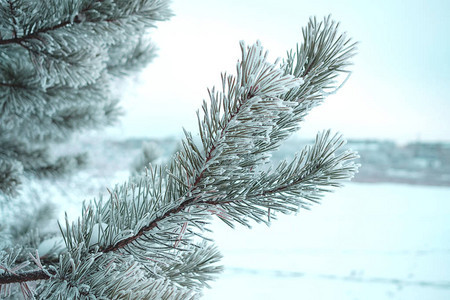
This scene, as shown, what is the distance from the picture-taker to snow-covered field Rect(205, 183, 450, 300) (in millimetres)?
5617

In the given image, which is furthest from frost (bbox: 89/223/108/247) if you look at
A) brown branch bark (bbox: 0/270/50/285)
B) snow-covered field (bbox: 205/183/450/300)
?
snow-covered field (bbox: 205/183/450/300)

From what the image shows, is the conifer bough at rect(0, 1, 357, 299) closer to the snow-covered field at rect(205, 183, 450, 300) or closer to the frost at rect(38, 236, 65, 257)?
the frost at rect(38, 236, 65, 257)

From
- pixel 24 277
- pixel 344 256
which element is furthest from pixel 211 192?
pixel 344 256

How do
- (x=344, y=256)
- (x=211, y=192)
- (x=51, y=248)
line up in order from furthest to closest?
(x=344, y=256), (x=51, y=248), (x=211, y=192)

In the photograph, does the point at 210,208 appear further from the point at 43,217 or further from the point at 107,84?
the point at 43,217

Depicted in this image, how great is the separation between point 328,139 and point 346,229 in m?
10.1

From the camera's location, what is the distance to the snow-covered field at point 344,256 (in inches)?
221

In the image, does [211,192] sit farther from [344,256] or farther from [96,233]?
[344,256]

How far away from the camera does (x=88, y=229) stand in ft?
1.93

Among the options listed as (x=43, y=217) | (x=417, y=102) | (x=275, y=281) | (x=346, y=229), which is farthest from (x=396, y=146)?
(x=43, y=217)

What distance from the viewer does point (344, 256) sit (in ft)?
24.4

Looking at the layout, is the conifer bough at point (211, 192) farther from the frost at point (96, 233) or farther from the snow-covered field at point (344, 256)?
the snow-covered field at point (344, 256)

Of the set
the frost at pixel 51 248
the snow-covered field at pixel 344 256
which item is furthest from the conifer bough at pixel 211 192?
the snow-covered field at pixel 344 256

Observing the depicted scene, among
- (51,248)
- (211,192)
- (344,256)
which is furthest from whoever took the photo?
(344,256)
